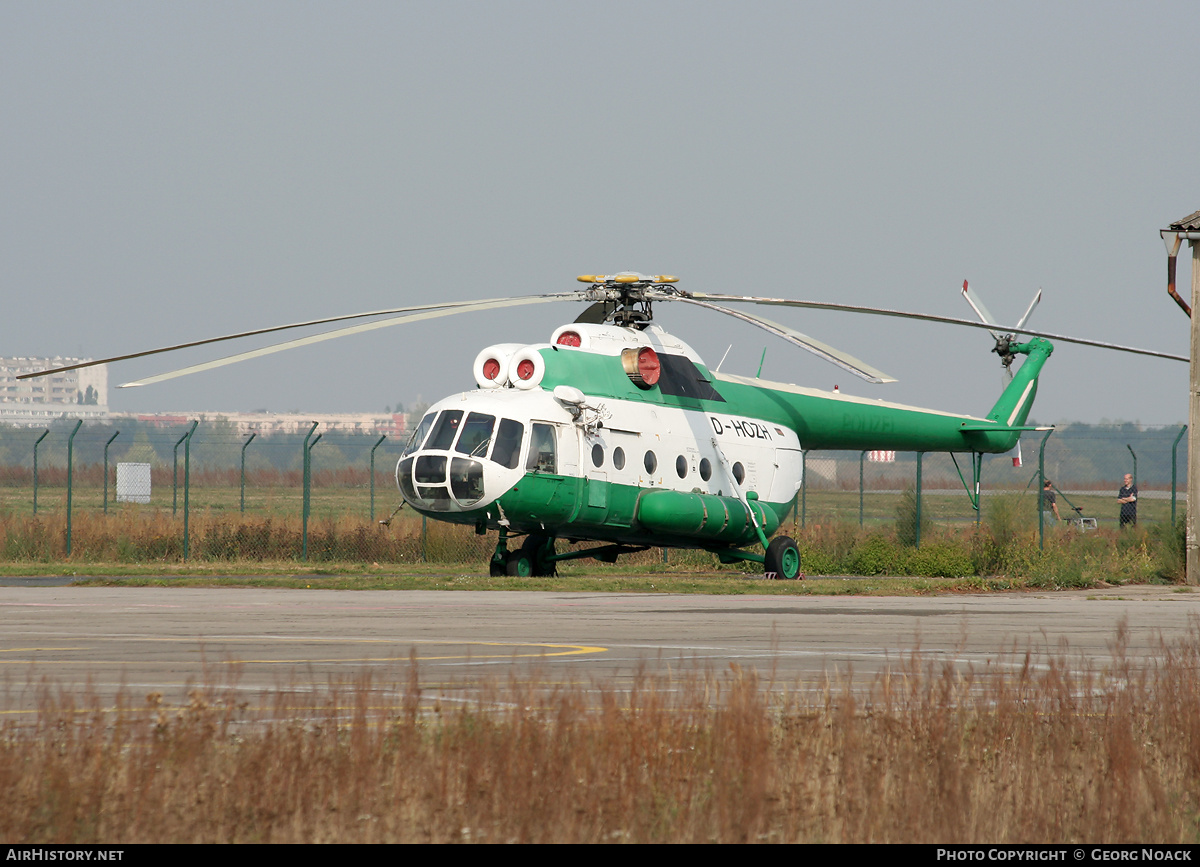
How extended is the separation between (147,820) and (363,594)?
1521 centimetres

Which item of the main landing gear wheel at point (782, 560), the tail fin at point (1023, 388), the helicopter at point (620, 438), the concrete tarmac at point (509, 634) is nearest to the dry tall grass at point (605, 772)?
the concrete tarmac at point (509, 634)

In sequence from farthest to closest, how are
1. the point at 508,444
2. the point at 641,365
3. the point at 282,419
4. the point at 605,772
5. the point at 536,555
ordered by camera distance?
the point at 282,419
the point at 536,555
the point at 641,365
the point at 508,444
the point at 605,772

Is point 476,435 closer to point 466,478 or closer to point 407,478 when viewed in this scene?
point 466,478

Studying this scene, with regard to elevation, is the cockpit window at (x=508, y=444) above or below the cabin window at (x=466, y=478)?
above

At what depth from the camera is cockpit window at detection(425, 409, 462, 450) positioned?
2172cm

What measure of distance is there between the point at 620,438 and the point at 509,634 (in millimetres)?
9996

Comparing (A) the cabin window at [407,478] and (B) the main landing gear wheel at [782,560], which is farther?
(B) the main landing gear wheel at [782,560]

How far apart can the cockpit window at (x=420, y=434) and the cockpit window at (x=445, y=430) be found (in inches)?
6.6

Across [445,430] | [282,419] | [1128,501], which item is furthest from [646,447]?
[282,419]

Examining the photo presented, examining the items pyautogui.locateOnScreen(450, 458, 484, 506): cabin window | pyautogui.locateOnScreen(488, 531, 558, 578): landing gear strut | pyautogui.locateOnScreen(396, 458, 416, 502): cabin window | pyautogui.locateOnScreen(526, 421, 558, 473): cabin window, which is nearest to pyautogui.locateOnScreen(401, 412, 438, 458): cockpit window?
pyautogui.locateOnScreen(396, 458, 416, 502): cabin window

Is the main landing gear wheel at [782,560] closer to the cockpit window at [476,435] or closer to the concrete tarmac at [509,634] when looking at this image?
the concrete tarmac at [509,634]

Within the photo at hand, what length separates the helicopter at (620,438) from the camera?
21.7 metres

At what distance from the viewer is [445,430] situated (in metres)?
21.8
